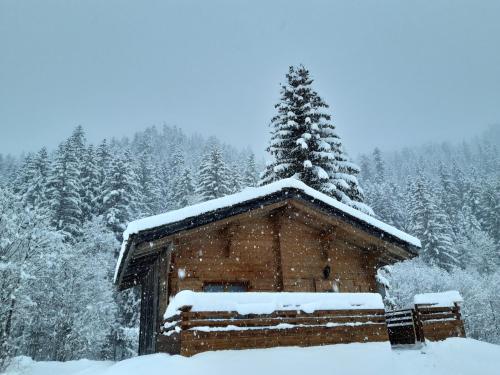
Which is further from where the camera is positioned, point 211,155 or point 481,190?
point 481,190

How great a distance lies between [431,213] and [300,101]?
30.3m

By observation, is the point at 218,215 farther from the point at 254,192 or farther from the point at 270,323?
the point at 270,323

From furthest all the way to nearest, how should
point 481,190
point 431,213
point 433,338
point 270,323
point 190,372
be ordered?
point 481,190, point 431,213, point 433,338, point 270,323, point 190,372

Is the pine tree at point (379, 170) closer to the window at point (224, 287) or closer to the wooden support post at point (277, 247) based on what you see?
the wooden support post at point (277, 247)

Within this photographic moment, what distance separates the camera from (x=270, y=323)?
976 cm

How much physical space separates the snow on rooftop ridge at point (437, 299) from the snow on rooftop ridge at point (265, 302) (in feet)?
8.21

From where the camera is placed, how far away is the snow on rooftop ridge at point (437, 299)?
43.2 ft

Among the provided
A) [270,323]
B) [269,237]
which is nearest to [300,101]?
[269,237]

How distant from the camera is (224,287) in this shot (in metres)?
12.4

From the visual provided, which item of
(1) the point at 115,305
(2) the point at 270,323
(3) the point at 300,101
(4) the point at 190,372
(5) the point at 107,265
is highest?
(3) the point at 300,101

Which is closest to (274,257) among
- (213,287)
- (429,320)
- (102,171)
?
(213,287)

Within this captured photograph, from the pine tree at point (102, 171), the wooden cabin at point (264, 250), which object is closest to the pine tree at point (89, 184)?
the pine tree at point (102, 171)

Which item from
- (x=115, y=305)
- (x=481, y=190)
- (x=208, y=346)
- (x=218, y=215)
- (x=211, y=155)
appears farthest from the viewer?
(x=481, y=190)

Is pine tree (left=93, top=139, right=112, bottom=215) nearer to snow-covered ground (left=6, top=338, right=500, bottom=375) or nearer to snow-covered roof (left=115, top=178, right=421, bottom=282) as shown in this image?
snow-covered roof (left=115, top=178, right=421, bottom=282)
